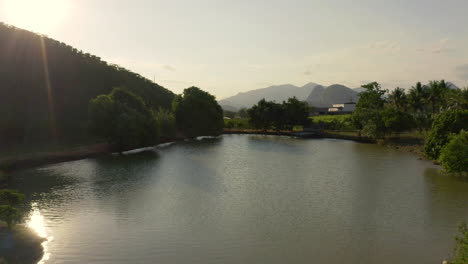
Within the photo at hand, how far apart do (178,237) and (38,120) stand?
7605 centimetres

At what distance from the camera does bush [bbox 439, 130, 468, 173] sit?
140 ft

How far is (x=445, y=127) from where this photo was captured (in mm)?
50656

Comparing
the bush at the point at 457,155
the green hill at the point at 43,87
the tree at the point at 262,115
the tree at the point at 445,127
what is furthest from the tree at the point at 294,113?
the bush at the point at 457,155

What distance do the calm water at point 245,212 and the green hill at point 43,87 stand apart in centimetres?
3167

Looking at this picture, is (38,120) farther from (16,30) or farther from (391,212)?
(391,212)

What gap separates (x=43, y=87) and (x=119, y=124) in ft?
134

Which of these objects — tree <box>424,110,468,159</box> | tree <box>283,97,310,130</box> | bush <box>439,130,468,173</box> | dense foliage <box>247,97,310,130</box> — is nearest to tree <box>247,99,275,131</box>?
dense foliage <box>247,97,310,130</box>

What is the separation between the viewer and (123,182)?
4331cm

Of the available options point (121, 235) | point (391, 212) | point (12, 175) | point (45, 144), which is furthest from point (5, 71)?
point (391, 212)

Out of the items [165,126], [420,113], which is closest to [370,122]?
[420,113]

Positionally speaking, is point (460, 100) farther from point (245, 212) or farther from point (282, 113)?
point (245, 212)

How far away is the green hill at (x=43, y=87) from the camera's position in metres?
78.6

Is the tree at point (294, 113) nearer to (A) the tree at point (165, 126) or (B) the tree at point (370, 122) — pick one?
(B) the tree at point (370, 122)

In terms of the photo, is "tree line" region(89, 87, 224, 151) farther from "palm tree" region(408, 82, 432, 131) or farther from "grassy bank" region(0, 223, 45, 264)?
"palm tree" region(408, 82, 432, 131)
